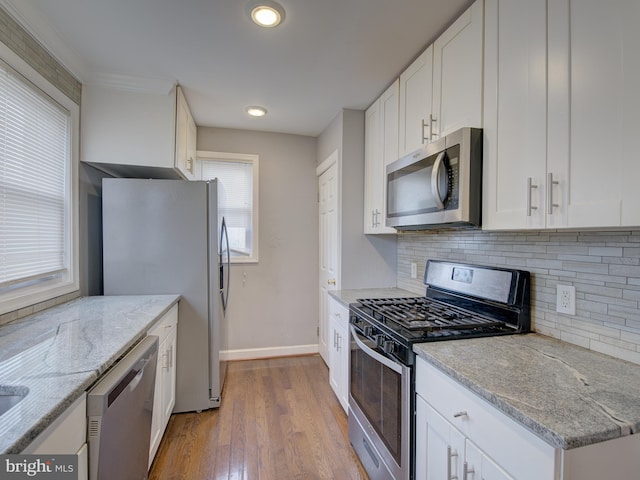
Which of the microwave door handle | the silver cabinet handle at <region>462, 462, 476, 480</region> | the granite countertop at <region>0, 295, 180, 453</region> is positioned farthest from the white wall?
the silver cabinet handle at <region>462, 462, 476, 480</region>

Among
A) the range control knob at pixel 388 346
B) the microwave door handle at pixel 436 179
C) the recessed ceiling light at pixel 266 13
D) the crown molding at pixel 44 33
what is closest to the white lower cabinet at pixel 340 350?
the range control knob at pixel 388 346

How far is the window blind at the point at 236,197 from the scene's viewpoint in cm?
323

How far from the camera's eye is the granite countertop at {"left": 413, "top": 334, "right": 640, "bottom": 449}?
0.72 metres

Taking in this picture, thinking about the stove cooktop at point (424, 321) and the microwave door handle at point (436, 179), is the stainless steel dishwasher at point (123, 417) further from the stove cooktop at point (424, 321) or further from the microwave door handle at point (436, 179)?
the microwave door handle at point (436, 179)

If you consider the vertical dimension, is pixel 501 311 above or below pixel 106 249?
below

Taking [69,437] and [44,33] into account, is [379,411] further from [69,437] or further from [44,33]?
[44,33]

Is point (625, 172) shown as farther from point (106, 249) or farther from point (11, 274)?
point (106, 249)

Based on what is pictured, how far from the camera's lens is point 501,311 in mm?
1479

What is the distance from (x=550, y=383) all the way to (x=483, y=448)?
0.28 m

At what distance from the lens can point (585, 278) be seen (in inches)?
47.3

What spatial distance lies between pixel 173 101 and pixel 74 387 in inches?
78.9

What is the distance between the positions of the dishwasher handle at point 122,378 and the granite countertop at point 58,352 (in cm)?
4

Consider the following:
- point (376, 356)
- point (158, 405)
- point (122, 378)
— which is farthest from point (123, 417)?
point (376, 356)

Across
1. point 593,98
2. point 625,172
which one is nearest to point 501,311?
point 625,172
